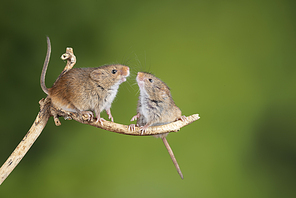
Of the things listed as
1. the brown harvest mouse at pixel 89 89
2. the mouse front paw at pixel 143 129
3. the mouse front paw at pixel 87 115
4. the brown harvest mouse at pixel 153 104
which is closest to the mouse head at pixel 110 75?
the brown harvest mouse at pixel 89 89

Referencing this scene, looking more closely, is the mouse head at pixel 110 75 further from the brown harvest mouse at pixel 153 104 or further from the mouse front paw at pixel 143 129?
the mouse front paw at pixel 143 129

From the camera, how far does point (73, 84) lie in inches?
95.2

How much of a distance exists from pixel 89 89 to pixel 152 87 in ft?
1.77

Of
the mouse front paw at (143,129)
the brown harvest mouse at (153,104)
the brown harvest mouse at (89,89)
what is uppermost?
the brown harvest mouse at (89,89)

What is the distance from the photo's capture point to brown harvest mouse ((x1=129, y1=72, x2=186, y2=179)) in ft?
8.16

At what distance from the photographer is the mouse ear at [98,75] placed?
239cm

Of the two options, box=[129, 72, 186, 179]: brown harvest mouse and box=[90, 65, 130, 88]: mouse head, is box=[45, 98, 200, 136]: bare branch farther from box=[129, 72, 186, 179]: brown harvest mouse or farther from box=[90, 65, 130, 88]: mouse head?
box=[90, 65, 130, 88]: mouse head

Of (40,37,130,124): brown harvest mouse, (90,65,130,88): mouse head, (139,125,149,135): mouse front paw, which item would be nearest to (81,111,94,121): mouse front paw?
(40,37,130,124): brown harvest mouse

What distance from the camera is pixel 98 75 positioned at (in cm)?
240

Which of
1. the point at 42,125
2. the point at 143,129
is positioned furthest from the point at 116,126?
the point at 42,125

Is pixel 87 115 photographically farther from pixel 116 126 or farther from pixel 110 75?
pixel 110 75

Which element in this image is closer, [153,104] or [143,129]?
[143,129]

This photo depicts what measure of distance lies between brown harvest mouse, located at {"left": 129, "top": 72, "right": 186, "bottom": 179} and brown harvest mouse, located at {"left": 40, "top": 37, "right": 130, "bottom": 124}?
0.21m

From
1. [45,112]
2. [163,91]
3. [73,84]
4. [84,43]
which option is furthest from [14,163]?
[84,43]
